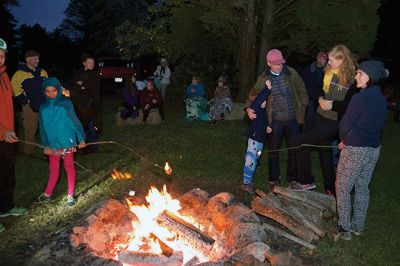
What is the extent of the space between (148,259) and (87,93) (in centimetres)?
527

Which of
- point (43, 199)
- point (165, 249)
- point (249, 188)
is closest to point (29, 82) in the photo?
point (43, 199)

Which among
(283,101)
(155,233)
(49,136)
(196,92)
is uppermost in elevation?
(283,101)

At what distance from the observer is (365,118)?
4.71 m

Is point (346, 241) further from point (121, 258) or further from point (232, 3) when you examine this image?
point (232, 3)

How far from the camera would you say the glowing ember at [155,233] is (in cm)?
464

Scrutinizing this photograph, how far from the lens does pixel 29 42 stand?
30750 mm

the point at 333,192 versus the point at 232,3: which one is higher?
the point at 232,3

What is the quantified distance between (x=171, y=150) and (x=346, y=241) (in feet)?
16.5

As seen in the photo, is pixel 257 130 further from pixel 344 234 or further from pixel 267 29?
pixel 267 29

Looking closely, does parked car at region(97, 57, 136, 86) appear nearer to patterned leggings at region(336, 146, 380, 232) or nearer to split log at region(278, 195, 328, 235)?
split log at region(278, 195, 328, 235)

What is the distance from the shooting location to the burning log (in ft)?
15.0

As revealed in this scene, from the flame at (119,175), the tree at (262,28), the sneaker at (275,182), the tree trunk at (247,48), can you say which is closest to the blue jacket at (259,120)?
the sneaker at (275,182)

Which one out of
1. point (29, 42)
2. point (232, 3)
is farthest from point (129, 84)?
point (29, 42)

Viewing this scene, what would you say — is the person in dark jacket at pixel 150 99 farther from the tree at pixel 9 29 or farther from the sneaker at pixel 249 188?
the tree at pixel 9 29
